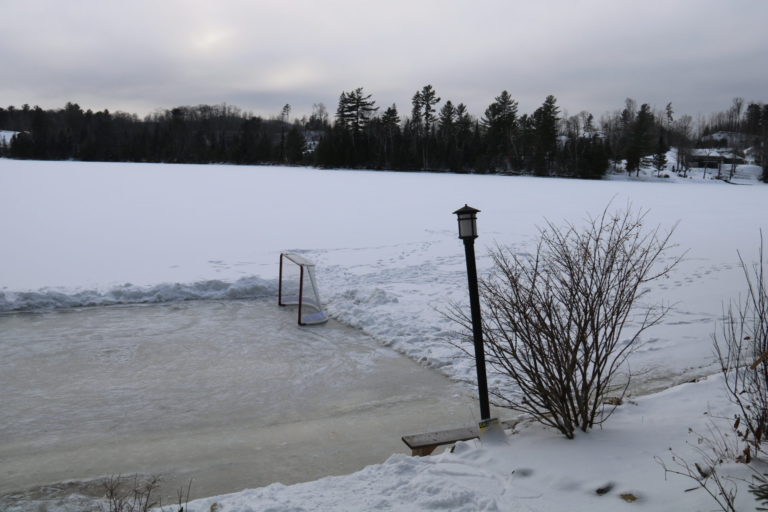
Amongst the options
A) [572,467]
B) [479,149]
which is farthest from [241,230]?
[479,149]

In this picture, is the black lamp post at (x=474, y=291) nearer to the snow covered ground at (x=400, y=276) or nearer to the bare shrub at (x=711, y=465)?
the snow covered ground at (x=400, y=276)

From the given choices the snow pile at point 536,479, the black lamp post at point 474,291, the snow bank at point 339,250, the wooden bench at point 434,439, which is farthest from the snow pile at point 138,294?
the snow pile at point 536,479

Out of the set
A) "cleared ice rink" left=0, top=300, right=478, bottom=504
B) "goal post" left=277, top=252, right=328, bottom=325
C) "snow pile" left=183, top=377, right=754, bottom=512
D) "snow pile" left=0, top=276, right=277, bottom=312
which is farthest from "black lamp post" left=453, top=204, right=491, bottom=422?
"snow pile" left=0, top=276, right=277, bottom=312

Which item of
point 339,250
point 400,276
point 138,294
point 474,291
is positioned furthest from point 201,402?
point 339,250

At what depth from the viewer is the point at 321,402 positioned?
19.7ft

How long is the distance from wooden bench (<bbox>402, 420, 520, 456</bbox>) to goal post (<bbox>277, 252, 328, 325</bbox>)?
4.70 m

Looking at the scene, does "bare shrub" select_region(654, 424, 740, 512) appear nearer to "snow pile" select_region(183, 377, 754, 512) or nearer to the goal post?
"snow pile" select_region(183, 377, 754, 512)

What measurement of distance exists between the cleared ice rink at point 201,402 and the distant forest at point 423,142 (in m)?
66.2

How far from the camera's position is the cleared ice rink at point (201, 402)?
4.55 meters

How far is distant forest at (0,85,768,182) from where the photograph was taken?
2867 inches

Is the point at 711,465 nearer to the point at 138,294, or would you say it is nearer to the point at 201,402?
the point at 201,402

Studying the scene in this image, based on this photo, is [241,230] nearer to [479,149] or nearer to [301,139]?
[479,149]

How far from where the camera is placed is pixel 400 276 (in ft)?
41.5

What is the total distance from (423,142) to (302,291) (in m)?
72.5
